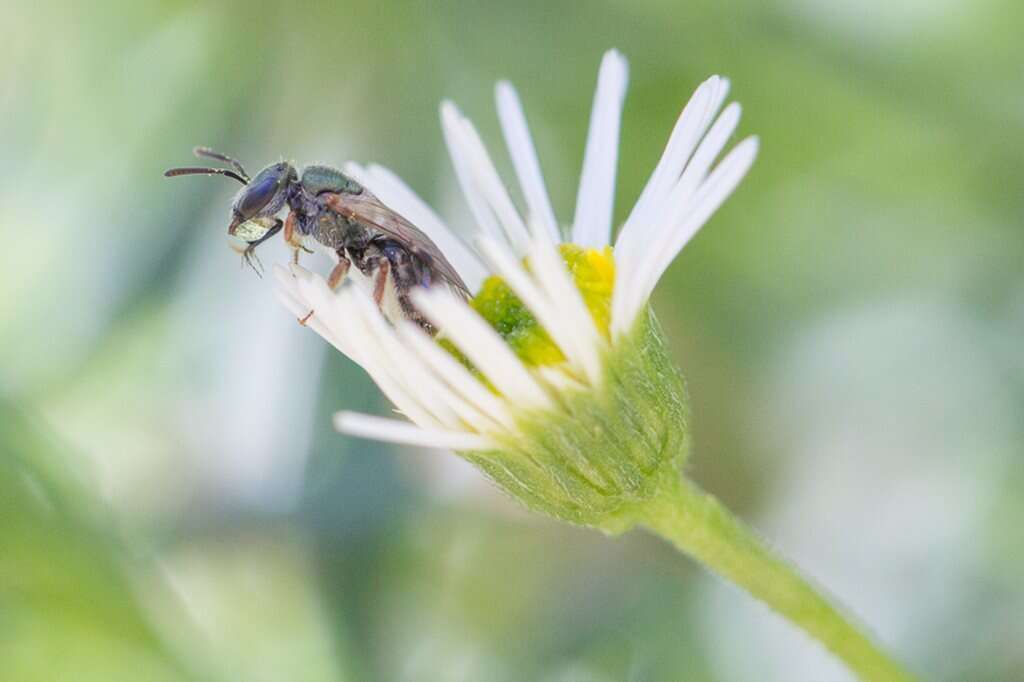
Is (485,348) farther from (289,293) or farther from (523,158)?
(523,158)

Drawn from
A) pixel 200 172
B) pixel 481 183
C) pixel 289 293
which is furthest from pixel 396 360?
pixel 200 172

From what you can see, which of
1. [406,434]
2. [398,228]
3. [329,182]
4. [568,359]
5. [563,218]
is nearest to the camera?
[406,434]

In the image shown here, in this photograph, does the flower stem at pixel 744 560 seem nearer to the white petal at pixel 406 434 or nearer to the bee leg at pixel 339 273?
the white petal at pixel 406 434

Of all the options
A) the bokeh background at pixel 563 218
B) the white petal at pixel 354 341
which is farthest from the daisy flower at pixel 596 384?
the bokeh background at pixel 563 218

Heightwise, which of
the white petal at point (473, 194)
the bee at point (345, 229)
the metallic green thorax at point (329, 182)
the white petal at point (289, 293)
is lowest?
the white petal at point (289, 293)

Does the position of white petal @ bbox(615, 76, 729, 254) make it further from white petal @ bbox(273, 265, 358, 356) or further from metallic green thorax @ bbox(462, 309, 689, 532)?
white petal @ bbox(273, 265, 358, 356)

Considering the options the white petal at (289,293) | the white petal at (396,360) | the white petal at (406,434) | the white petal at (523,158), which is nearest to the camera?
the white petal at (406,434)
